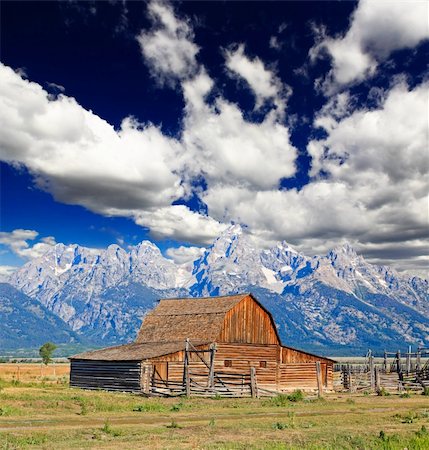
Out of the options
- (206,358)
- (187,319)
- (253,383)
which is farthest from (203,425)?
(187,319)

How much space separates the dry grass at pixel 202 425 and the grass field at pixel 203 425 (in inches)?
1.3

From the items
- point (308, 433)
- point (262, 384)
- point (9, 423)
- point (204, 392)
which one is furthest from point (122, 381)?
point (308, 433)

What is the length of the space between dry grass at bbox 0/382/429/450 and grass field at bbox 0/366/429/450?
0.03 metres

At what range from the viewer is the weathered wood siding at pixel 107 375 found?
47328 millimetres

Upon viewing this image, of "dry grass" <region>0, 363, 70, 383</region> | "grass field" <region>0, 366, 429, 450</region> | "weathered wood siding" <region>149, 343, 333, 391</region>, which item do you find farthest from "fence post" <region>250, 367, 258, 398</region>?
"dry grass" <region>0, 363, 70, 383</region>

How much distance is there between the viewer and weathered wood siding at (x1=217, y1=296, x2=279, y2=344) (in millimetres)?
53656

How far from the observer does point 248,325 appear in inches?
2176

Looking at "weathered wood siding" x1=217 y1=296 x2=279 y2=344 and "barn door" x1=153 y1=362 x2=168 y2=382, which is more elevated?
"weathered wood siding" x1=217 y1=296 x2=279 y2=344

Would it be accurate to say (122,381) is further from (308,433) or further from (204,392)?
(308,433)

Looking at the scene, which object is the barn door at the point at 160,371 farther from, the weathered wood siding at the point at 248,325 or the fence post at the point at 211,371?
the weathered wood siding at the point at 248,325

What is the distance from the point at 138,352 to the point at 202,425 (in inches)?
1072

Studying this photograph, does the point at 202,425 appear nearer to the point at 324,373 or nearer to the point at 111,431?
the point at 111,431

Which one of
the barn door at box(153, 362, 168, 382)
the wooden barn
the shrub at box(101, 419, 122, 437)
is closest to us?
the shrub at box(101, 419, 122, 437)

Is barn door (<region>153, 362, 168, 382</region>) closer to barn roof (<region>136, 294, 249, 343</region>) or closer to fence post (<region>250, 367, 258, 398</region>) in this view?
barn roof (<region>136, 294, 249, 343</region>)
